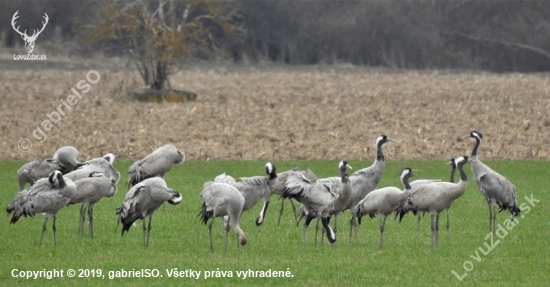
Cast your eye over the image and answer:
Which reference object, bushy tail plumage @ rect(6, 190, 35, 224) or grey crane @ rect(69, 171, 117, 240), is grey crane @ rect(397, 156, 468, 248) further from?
bushy tail plumage @ rect(6, 190, 35, 224)

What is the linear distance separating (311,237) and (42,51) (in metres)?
39.4

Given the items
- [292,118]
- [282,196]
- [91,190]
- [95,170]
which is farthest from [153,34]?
[282,196]

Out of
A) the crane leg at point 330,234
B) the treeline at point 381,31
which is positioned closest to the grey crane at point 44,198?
the crane leg at point 330,234

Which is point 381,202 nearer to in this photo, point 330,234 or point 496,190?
point 330,234

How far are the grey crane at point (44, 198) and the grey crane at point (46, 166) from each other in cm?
385

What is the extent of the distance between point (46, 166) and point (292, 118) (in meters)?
14.5

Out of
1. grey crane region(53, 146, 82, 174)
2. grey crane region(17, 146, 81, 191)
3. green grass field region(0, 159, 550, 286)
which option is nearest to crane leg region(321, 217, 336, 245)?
green grass field region(0, 159, 550, 286)

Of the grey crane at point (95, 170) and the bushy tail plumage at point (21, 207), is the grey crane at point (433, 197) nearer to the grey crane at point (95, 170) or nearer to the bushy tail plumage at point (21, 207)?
the grey crane at point (95, 170)

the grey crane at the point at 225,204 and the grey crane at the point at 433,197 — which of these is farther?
the grey crane at the point at 433,197

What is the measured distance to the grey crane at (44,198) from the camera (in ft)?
47.9

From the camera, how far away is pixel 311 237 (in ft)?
53.9

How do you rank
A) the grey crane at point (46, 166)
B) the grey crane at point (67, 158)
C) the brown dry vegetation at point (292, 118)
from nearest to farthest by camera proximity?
the grey crane at point (46, 166) → the grey crane at point (67, 158) → the brown dry vegetation at point (292, 118)

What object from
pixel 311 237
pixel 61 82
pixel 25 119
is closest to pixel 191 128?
pixel 25 119

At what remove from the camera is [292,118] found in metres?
32.7
